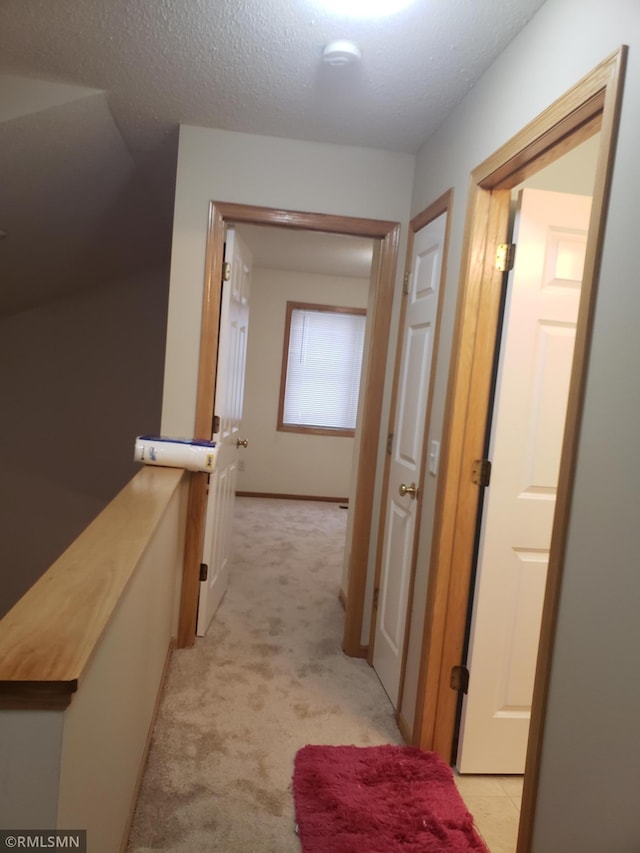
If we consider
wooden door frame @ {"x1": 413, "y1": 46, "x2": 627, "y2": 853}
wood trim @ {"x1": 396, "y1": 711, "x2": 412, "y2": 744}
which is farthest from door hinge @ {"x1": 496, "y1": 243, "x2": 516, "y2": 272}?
wood trim @ {"x1": 396, "y1": 711, "x2": 412, "y2": 744}

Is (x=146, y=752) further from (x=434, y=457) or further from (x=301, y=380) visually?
(x=301, y=380)

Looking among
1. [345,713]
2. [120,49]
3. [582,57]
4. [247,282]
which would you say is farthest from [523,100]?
[345,713]

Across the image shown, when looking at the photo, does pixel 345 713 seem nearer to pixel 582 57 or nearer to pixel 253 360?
pixel 582 57

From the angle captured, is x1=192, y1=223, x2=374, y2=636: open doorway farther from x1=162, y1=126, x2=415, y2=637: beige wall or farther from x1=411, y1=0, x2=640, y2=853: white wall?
x1=411, y1=0, x2=640, y2=853: white wall

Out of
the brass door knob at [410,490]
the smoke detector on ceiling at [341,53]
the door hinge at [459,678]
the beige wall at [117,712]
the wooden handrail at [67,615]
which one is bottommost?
the door hinge at [459,678]

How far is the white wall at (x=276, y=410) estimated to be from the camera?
6168 millimetres

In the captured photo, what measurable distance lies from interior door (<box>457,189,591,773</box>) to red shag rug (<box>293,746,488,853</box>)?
21cm

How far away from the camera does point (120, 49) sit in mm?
1974

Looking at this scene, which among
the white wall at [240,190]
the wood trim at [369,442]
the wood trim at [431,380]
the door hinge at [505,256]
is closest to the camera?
the door hinge at [505,256]

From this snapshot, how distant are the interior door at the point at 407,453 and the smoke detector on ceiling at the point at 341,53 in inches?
26.3

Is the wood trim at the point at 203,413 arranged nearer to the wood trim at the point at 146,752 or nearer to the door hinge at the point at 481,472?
the wood trim at the point at 146,752

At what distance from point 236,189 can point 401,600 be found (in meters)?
1.93

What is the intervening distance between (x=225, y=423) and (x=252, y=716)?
1355mm

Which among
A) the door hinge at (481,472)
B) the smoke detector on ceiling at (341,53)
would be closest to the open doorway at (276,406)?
the smoke detector on ceiling at (341,53)
